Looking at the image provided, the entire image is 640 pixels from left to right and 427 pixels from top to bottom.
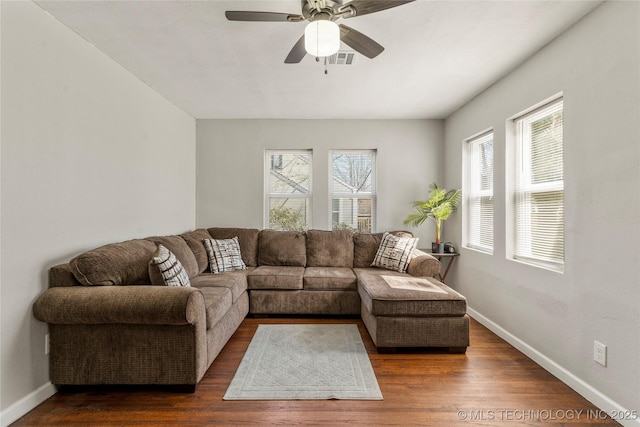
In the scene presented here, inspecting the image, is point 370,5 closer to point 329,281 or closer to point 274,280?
point 329,281

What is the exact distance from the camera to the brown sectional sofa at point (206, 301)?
1.99 meters

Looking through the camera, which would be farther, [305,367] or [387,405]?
[305,367]

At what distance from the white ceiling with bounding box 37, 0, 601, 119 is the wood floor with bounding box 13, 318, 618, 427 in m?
2.46

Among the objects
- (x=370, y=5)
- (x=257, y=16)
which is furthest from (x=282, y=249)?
(x=370, y=5)

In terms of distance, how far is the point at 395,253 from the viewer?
3777 millimetres

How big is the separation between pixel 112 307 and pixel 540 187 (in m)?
3.26

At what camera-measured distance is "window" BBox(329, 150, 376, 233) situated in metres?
4.64

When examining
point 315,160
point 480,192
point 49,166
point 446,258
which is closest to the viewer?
point 49,166

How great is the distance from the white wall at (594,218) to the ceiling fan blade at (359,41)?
136 centimetres

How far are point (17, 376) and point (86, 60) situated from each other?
2.18 m

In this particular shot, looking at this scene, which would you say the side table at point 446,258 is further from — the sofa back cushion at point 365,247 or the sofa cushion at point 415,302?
the sofa cushion at point 415,302

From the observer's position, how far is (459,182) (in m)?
4.02

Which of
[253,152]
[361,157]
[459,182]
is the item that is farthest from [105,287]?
[459,182]

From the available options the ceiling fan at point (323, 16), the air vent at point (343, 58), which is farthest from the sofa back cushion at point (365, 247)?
the ceiling fan at point (323, 16)
